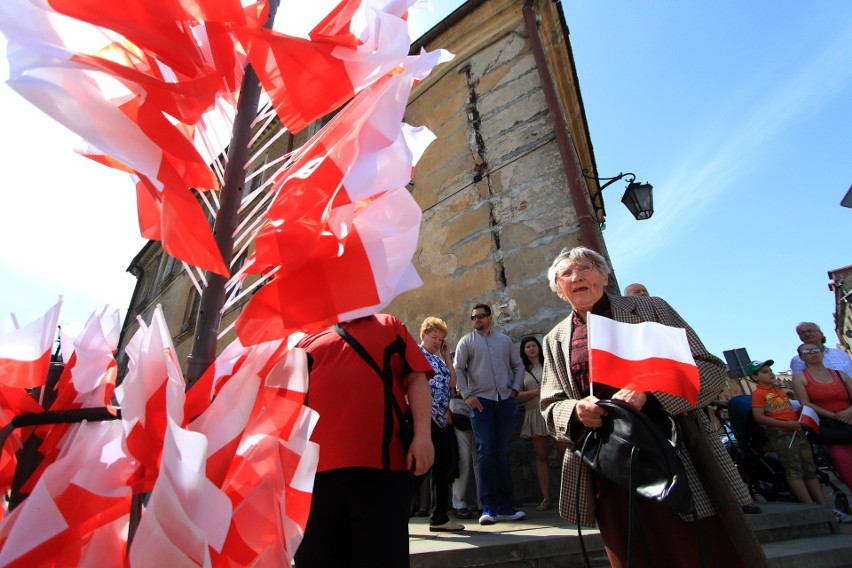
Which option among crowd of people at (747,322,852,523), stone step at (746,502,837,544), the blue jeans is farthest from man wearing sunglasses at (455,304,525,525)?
crowd of people at (747,322,852,523)

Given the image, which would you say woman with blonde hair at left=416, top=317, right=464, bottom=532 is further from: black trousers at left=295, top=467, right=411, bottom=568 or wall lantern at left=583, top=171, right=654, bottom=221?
wall lantern at left=583, top=171, right=654, bottom=221

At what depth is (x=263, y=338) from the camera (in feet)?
1.79

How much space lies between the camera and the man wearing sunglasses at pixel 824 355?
3660 mm

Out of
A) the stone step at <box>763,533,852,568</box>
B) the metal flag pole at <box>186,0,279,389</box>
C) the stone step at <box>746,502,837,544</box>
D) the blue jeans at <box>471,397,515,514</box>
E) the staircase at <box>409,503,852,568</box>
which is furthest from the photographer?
the blue jeans at <box>471,397,515,514</box>

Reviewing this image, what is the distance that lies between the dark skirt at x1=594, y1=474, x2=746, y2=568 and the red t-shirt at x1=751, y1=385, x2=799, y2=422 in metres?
3.31

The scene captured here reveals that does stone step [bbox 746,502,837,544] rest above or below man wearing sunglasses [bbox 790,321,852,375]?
below

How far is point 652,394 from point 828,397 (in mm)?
3166

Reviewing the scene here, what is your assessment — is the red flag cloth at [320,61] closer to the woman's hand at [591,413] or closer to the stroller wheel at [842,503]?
the woman's hand at [591,413]

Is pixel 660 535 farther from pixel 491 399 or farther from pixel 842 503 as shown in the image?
pixel 842 503

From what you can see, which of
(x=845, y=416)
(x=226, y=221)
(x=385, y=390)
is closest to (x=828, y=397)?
(x=845, y=416)

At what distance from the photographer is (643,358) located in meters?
1.25

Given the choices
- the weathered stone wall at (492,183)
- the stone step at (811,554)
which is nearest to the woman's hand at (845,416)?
the stone step at (811,554)

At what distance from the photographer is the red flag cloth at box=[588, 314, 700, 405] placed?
4.04 ft

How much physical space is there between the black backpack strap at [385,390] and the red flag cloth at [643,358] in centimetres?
59
